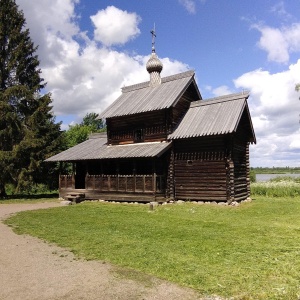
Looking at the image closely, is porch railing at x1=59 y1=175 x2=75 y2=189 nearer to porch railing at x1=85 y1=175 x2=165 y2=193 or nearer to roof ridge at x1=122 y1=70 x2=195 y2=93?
porch railing at x1=85 y1=175 x2=165 y2=193

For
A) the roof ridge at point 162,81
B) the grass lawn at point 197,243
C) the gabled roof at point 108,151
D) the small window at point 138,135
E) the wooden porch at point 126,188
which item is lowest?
the grass lawn at point 197,243

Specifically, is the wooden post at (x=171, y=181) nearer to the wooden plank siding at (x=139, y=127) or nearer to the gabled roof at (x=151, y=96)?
the wooden plank siding at (x=139, y=127)

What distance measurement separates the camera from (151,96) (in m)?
26.0

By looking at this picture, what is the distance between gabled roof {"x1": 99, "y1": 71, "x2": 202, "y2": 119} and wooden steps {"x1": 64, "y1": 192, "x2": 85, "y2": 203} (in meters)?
6.55

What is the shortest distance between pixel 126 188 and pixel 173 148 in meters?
4.44

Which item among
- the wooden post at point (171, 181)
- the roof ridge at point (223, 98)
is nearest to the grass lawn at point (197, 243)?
the wooden post at point (171, 181)

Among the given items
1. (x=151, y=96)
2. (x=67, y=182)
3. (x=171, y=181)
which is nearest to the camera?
(x=171, y=181)

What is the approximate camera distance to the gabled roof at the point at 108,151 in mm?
22047

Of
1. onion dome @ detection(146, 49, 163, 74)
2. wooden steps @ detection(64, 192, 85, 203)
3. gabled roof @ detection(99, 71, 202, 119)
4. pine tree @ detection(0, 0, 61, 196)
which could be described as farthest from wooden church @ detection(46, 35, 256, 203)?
pine tree @ detection(0, 0, 61, 196)

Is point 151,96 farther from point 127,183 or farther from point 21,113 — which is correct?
point 21,113

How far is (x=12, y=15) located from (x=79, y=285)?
1184 inches

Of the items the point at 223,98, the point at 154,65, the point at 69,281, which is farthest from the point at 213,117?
the point at 69,281

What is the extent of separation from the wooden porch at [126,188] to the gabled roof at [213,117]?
3499 millimetres

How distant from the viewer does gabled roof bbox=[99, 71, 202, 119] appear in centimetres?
2393
